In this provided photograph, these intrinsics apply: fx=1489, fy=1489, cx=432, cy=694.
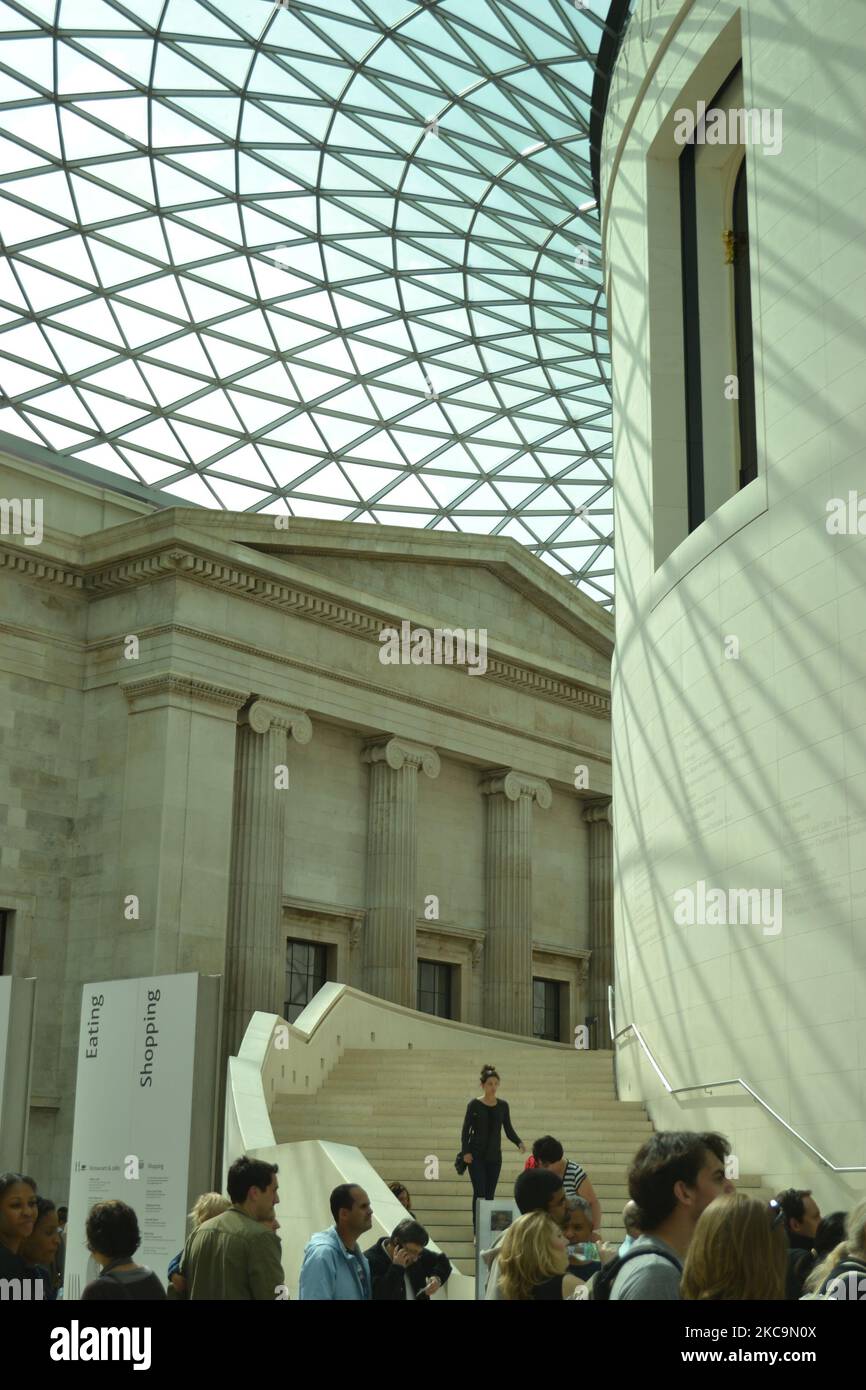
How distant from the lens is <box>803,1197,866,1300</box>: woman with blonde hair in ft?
16.0

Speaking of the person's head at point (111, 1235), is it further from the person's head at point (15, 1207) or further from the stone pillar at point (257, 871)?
the stone pillar at point (257, 871)

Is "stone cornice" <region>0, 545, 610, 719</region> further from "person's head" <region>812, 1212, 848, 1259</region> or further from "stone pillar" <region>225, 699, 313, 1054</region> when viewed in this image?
"person's head" <region>812, 1212, 848, 1259</region>

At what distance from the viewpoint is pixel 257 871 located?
115ft

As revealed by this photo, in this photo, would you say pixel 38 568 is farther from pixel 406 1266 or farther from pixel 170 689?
pixel 406 1266

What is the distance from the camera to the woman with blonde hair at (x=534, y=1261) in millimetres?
6676

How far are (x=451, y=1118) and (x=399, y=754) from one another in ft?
56.0

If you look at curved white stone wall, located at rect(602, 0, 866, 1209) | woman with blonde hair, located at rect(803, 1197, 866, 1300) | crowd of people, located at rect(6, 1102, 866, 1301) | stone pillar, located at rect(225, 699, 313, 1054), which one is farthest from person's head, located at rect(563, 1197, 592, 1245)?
stone pillar, located at rect(225, 699, 313, 1054)

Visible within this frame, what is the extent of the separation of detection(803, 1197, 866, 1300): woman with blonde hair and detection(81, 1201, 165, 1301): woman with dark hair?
312 centimetres

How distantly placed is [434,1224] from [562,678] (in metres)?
26.6

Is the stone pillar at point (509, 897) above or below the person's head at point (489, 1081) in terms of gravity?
above

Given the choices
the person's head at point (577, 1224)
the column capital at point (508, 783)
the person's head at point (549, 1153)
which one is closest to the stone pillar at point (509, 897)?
the column capital at point (508, 783)

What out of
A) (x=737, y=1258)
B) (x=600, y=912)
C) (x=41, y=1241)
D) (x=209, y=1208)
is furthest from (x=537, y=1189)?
(x=600, y=912)
